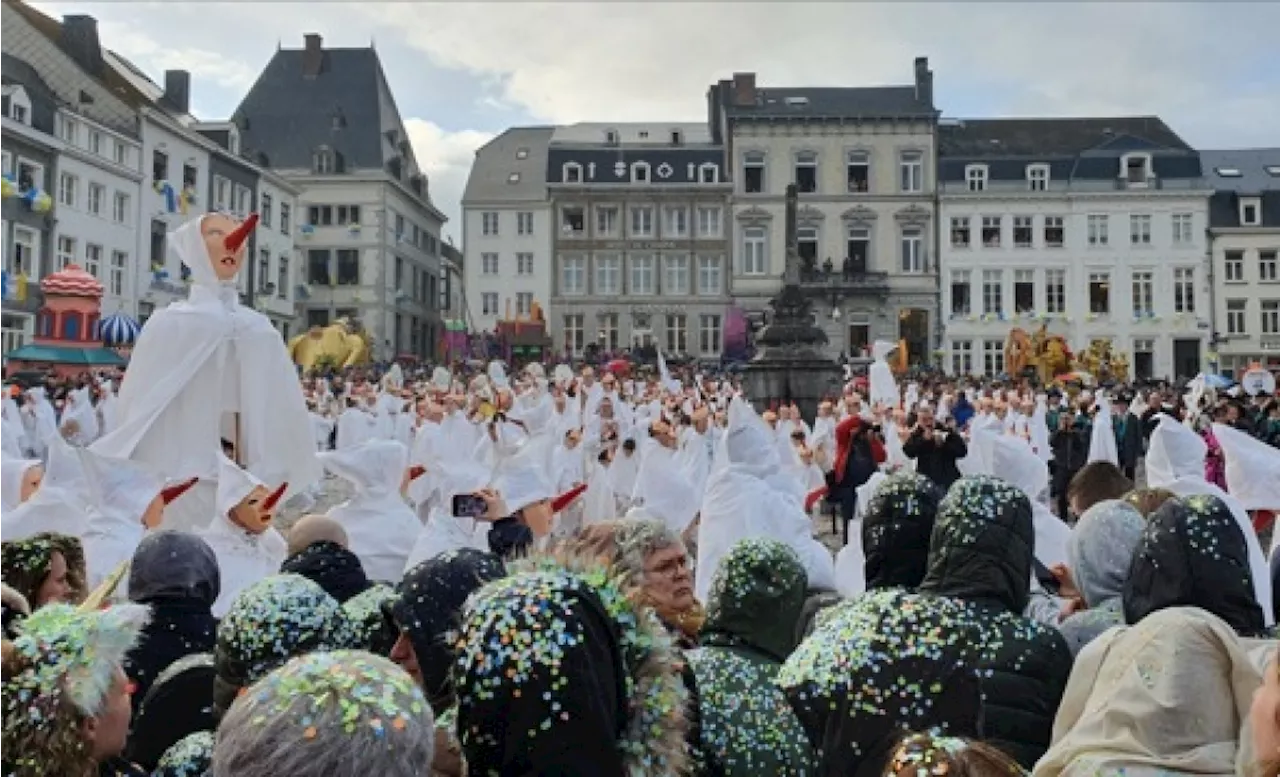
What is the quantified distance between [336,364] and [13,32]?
19663 millimetres

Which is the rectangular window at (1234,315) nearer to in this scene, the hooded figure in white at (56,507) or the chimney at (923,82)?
the chimney at (923,82)

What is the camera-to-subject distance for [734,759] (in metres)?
3.16

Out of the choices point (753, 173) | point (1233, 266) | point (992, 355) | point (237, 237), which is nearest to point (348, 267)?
point (753, 173)

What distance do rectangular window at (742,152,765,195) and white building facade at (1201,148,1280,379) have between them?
22.7 meters

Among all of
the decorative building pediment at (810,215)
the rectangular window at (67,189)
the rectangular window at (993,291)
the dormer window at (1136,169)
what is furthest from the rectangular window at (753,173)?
the rectangular window at (67,189)

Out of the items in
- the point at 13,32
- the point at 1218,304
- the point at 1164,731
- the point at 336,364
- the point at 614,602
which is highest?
the point at 13,32

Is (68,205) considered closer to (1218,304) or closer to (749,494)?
(749,494)

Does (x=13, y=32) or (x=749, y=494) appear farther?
(x=13, y=32)

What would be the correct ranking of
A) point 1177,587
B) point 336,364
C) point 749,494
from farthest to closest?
point 336,364 < point 749,494 < point 1177,587

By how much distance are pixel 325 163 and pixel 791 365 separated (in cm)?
4420

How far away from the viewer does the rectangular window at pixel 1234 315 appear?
5981 centimetres

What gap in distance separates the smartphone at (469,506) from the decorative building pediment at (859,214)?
188ft

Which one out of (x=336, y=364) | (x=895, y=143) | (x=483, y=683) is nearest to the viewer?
(x=483, y=683)

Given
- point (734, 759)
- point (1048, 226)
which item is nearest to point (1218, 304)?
point (1048, 226)
